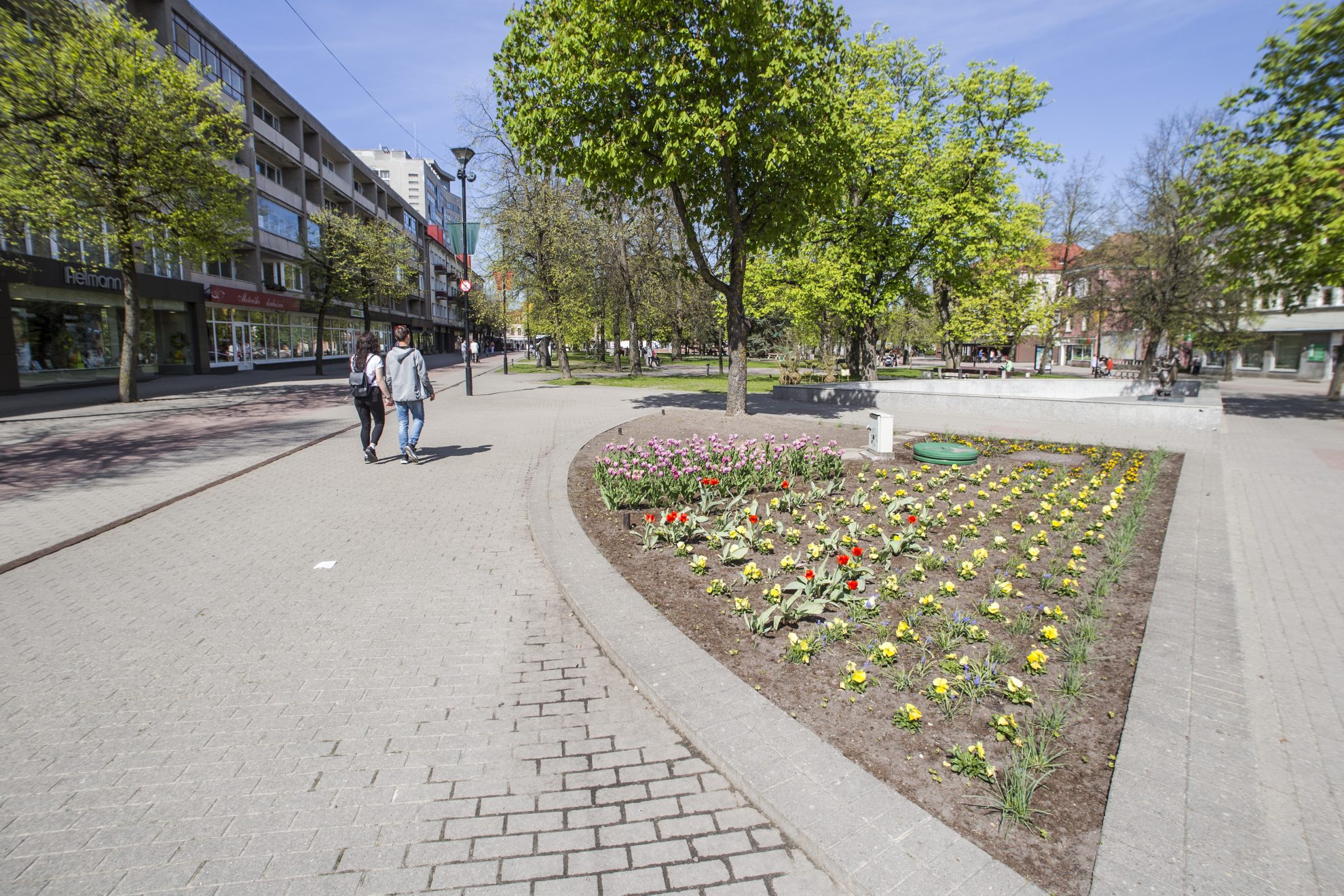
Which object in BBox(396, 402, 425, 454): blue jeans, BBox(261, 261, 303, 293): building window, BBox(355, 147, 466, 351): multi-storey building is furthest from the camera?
BBox(355, 147, 466, 351): multi-storey building

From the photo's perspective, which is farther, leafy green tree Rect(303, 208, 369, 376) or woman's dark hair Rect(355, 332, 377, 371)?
leafy green tree Rect(303, 208, 369, 376)

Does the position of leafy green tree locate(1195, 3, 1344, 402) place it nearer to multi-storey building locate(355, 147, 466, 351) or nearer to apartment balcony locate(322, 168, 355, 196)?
apartment balcony locate(322, 168, 355, 196)

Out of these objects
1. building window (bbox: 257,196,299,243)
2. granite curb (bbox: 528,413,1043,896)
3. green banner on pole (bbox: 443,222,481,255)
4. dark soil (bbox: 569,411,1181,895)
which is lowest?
dark soil (bbox: 569,411,1181,895)

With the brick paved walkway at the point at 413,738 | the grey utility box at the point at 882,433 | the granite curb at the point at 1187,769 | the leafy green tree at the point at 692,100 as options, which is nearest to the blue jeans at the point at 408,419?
the brick paved walkway at the point at 413,738

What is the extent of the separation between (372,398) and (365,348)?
1190 mm

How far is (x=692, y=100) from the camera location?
11.9 metres

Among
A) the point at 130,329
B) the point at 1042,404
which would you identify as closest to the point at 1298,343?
the point at 1042,404

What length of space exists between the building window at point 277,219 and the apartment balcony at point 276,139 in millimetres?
3178

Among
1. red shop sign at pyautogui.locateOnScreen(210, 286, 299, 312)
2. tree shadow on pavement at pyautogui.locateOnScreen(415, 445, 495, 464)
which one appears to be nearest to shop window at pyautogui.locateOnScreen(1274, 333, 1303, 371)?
tree shadow on pavement at pyautogui.locateOnScreen(415, 445, 495, 464)

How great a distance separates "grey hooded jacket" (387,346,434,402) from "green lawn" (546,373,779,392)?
1396cm

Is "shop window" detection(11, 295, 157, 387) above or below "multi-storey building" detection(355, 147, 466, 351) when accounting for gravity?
below

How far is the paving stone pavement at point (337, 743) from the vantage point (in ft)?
7.44

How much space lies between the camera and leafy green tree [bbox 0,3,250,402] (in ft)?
45.2

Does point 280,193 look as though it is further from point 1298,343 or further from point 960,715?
point 1298,343
